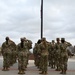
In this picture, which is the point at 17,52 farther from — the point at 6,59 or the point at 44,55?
the point at 44,55

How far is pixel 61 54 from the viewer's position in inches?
795

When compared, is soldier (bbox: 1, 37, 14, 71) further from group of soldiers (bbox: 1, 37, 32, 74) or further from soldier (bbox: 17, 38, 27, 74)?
soldier (bbox: 17, 38, 27, 74)

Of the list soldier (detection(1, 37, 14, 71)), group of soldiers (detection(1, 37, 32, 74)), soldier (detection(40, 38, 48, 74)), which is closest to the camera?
soldier (detection(40, 38, 48, 74))

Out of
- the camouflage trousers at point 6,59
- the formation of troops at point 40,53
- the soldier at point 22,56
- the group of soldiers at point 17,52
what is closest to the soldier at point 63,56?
the formation of troops at point 40,53

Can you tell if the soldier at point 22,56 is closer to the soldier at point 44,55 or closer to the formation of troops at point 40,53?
the formation of troops at point 40,53

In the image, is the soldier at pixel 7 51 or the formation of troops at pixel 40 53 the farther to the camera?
the soldier at pixel 7 51

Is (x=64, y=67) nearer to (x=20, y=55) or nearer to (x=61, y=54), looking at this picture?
(x=61, y=54)

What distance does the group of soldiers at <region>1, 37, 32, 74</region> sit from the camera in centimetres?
1955

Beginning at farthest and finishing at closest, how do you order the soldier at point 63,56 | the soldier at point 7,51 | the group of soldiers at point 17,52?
1. the soldier at point 7,51
2. the soldier at point 63,56
3. the group of soldiers at point 17,52

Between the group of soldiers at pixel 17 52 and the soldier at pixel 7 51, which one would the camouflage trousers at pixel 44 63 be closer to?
the group of soldiers at pixel 17 52

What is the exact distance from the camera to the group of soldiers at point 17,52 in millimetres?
19547

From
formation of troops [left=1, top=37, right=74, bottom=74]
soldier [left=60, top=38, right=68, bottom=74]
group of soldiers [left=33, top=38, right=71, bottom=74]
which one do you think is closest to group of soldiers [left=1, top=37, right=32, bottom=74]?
formation of troops [left=1, top=37, right=74, bottom=74]

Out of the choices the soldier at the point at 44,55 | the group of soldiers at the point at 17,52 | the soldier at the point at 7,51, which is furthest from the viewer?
the soldier at the point at 7,51

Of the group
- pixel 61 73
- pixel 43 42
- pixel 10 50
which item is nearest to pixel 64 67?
pixel 61 73
